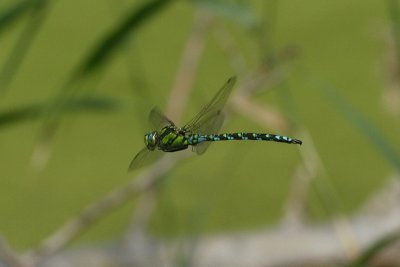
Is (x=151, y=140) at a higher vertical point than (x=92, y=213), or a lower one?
lower

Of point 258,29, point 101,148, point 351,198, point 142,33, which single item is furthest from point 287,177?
point 258,29

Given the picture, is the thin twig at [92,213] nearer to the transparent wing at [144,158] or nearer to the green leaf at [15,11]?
the green leaf at [15,11]

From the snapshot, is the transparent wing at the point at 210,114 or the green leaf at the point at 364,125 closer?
the transparent wing at the point at 210,114

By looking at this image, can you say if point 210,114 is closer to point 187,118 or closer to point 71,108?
point 71,108

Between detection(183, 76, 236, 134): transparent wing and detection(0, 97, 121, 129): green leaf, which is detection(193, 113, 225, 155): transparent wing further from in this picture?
detection(0, 97, 121, 129): green leaf

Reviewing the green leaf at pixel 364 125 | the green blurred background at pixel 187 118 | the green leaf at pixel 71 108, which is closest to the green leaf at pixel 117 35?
the green leaf at pixel 71 108

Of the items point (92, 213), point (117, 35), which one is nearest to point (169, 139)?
point (117, 35)

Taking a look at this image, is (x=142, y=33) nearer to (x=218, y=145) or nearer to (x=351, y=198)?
(x=218, y=145)
